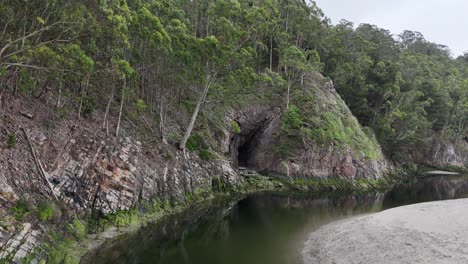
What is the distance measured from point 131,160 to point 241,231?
9.11 m

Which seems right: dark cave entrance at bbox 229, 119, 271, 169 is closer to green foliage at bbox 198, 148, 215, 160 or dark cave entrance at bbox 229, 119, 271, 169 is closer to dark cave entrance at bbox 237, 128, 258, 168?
dark cave entrance at bbox 237, 128, 258, 168

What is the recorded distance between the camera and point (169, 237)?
1930 centimetres

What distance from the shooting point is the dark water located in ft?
53.1

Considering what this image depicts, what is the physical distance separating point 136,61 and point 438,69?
91.6 metres

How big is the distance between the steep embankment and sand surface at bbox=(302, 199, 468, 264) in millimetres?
11763

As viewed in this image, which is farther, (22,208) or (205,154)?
(205,154)

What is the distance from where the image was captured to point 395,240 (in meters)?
17.6

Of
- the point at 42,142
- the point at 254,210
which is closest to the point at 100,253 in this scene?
the point at 42,142

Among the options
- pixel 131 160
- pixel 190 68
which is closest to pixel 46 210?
pixel 131 160

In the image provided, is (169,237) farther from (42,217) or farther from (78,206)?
(42,217)

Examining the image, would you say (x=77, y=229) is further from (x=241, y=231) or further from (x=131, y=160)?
(x=241, y=231)

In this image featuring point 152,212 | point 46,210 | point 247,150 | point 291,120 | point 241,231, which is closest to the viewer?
point 46,210

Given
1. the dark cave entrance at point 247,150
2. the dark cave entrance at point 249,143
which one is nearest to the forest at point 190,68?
the dark cave entrance at point 249,143

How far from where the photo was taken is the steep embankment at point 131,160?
1513 cm
